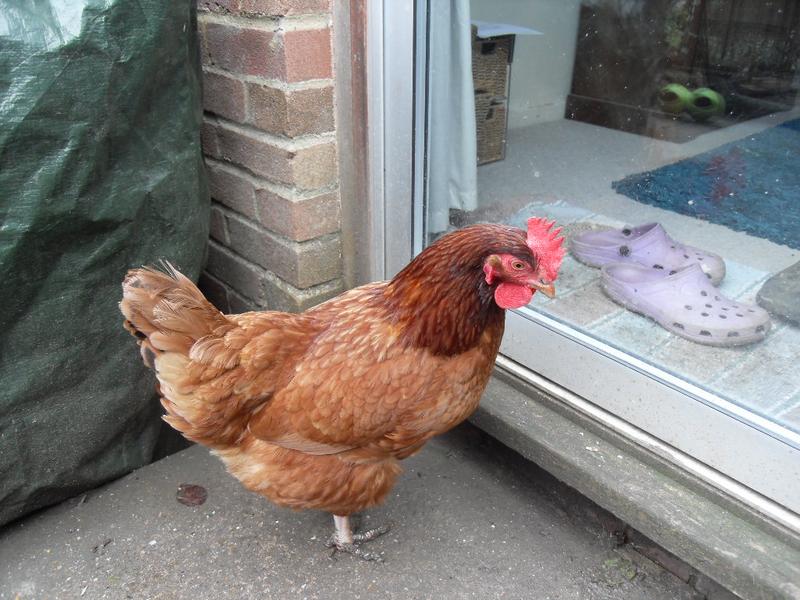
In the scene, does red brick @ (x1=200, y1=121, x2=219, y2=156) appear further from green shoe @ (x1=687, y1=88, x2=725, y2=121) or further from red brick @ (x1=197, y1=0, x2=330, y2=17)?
green shoe @ (x1=687, y1=88, x2=725, y2=121)

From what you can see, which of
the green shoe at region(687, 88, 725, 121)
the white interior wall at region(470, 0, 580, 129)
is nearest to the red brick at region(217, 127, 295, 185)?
the white interior wall at region(470, 0, 580, 129)

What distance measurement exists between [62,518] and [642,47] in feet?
7.62

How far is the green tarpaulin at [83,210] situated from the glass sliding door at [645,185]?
2.36 feet

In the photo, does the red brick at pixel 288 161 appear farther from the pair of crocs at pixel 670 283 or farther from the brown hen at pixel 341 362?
the pair of crocs at pixel 670 283

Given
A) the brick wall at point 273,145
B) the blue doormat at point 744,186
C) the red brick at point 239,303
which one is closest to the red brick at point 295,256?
the brick wall at point 273,145

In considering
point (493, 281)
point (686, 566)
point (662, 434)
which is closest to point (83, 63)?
point (493, 281)

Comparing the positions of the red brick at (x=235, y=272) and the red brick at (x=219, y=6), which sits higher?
the red brick at (x=219, y=6)

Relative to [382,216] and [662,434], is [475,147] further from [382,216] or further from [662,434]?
[662,434]

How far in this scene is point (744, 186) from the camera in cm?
200

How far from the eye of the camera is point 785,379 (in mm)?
1573

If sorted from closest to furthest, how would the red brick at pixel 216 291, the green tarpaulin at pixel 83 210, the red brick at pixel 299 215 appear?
the green tarpaulin at pixel 83 210 → the red brick at pixel 299 215 → the red brick at pixel 216 291

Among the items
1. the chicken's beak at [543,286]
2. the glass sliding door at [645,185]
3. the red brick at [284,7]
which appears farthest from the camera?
the red brick at [284,7]

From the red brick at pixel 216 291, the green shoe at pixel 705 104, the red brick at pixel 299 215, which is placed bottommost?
the red brick at pixel 216 291

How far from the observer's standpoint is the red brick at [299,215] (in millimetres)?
1988
